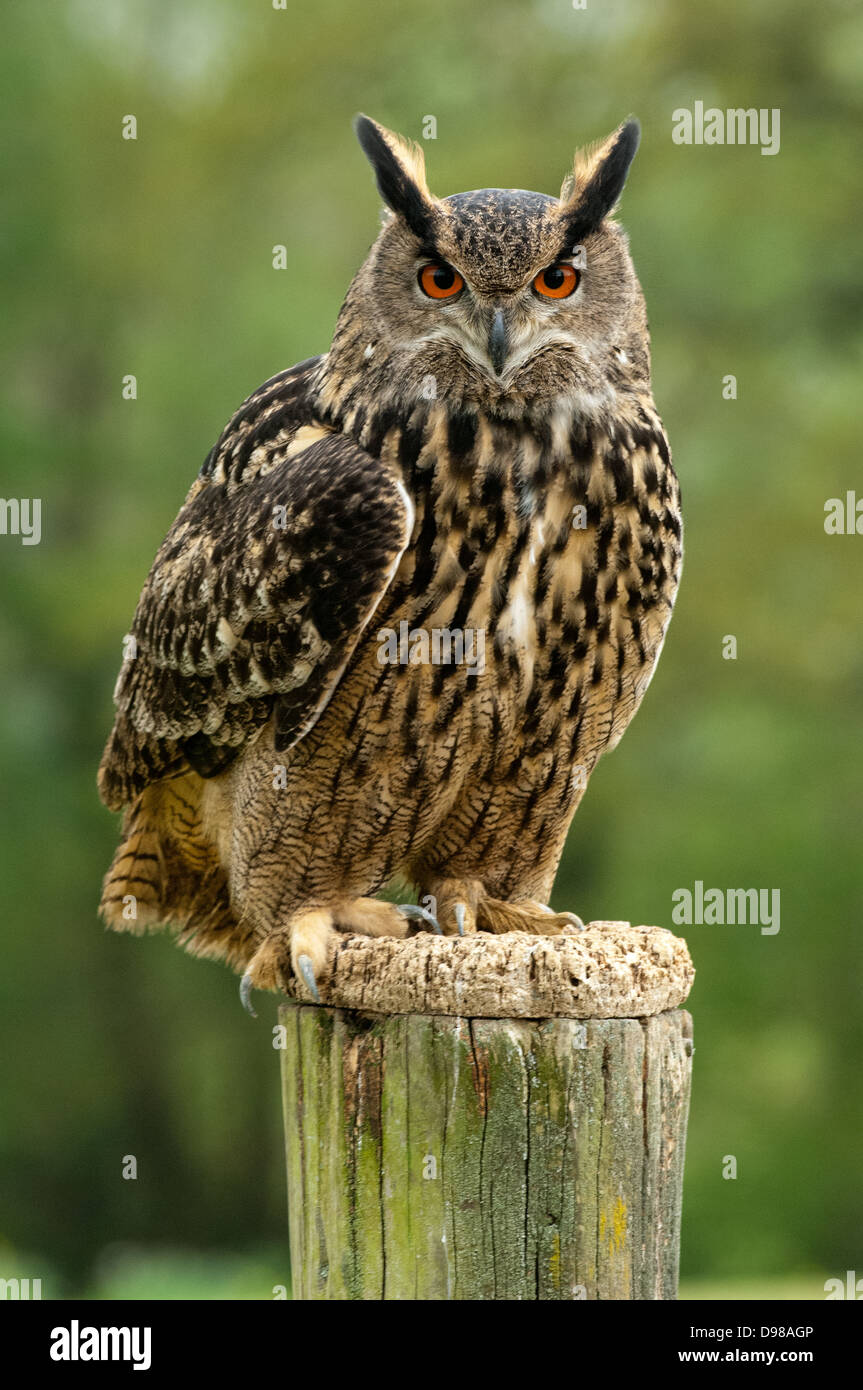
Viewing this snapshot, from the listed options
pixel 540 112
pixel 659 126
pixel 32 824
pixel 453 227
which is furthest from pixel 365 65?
pixel 453 227

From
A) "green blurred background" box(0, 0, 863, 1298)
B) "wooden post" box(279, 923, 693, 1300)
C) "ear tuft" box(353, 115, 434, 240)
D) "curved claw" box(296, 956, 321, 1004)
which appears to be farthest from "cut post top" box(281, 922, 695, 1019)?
"green blurred background" box(0, 0, 863, 1298)

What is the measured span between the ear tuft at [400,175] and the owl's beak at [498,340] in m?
0.29

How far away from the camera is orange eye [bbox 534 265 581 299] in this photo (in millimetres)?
3467

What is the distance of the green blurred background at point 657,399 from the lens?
31.4 feet

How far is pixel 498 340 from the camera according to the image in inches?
131

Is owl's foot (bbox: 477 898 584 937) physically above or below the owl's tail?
below

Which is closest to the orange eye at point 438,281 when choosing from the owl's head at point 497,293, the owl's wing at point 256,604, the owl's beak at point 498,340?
the owl's head at point 497,293

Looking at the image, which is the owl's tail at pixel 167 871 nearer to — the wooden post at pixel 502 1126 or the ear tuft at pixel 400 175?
the wooden post at pixel 502 1126

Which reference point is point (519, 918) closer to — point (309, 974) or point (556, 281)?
point (309, 974)

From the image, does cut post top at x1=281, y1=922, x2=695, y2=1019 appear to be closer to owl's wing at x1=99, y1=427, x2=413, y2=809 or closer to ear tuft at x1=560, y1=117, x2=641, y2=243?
owl's wing at x1=99, y1=427, x2=413, y2=809

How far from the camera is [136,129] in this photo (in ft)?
36.2

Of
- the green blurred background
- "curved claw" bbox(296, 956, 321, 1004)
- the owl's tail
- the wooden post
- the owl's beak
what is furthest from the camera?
the green blurred background

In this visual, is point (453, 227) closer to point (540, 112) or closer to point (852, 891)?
point (852, 891)

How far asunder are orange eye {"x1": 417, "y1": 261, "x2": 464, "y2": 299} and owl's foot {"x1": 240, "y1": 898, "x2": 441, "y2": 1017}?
56.2 inches
